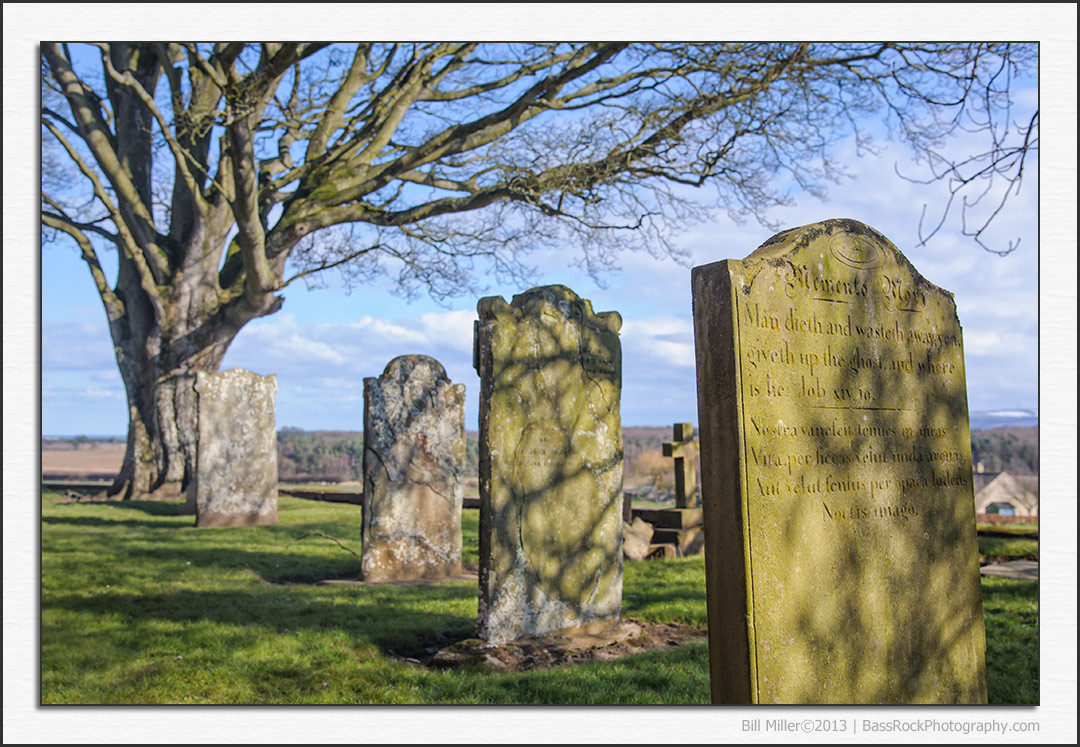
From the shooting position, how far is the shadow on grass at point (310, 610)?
649 cm

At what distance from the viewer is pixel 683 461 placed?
1077 centimetres

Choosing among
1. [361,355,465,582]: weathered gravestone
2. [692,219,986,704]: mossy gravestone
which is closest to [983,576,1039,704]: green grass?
[692,219,986,704]: mossy gravestone

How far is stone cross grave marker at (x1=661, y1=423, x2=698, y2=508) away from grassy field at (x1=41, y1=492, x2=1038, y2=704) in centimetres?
111

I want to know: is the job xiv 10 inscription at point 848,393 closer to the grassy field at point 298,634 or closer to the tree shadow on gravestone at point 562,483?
the grassy field at point 298,634

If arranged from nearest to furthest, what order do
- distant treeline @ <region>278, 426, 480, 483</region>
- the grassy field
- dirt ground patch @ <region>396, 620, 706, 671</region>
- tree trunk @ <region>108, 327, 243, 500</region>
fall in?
the grassy field
dirt ground patch @ <region>396, 620, 706, 671</region>
tree trunk @ <region>108, 327, 243, 500</region>
distant treeline @ <region>278, 426, 480, 483</region>

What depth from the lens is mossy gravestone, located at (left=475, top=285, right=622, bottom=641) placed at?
6.14 metres

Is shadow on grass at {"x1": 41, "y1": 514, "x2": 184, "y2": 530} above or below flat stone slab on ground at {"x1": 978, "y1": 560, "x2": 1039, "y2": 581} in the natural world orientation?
above

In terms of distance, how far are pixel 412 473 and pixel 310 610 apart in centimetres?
216

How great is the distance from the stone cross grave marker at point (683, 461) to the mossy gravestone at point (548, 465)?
4041 millimetres

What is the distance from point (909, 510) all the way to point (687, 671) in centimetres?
208

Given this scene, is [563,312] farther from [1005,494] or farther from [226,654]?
[1005,494]

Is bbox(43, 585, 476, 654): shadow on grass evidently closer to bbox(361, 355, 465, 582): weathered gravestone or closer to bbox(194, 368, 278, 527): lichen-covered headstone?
bbox(361, 355, 465, 582): weathered gravestone

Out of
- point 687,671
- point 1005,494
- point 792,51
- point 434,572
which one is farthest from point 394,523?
point 1005,494

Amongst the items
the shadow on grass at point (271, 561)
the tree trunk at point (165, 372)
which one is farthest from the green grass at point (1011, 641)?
the tree trunk at point (165, 372)
